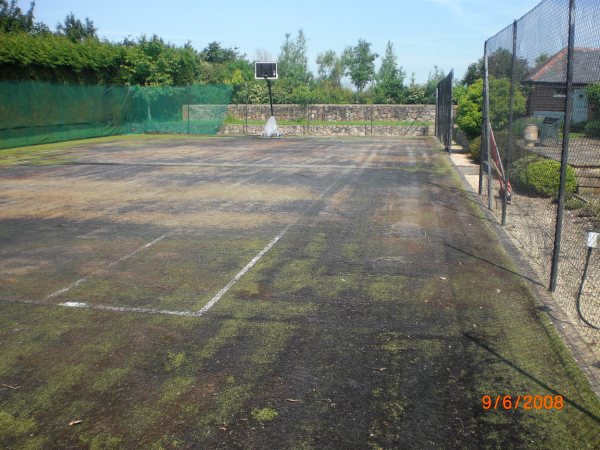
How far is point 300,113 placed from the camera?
42.4 m

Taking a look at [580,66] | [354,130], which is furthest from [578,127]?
[354,130]

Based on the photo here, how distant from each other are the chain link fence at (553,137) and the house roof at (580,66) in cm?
1

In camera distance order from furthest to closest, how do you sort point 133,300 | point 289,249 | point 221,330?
point 289,249 < point 133,300 < point 221,330

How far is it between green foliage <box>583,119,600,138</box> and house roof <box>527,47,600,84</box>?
447mm

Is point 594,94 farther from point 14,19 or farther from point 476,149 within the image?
point 14,19

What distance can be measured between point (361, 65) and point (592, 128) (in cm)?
7266

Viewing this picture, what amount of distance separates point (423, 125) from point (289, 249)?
33.5m

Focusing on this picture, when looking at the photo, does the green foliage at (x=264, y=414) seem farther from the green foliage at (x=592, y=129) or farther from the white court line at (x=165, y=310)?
the green foliage at (x=592, y=129)

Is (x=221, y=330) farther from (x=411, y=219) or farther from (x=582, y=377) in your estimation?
(x=411, y=219)

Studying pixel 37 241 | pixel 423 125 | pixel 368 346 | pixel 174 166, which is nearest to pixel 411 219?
pixel 368 346

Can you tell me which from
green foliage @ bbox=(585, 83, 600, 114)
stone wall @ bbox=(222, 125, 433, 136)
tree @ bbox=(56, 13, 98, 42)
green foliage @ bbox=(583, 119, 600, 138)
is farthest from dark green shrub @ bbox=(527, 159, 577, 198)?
tree @ bbox=(56, 13, 98, 42)

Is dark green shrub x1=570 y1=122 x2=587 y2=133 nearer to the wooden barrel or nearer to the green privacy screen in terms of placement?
the wooden barrel
